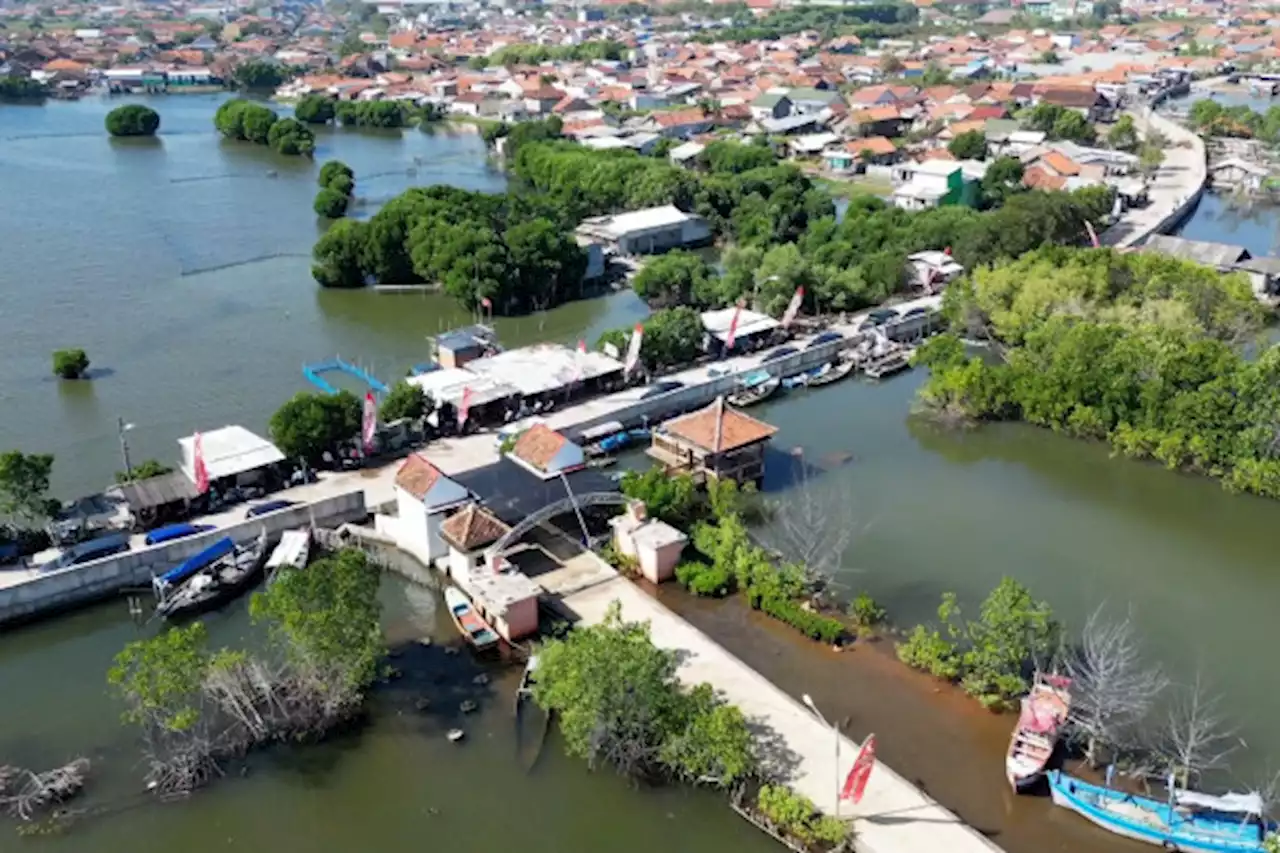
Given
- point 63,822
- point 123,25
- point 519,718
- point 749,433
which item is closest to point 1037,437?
point 749,433

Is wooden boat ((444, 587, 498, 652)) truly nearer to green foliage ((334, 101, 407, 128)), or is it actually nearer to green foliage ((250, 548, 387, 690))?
green foliage ((250, 548, 387, 690))

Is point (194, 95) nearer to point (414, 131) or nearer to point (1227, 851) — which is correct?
point (414, 131)

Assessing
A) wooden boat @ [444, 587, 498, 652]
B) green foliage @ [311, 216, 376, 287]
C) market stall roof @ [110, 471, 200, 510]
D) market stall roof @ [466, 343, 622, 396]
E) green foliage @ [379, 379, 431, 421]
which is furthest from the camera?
green foliage @ [311, 216, 376, 287]

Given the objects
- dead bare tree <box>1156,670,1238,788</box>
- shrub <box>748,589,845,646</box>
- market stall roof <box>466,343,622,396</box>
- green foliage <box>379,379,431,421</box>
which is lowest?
dead bare tree <box>1156,670,1238,788</box>

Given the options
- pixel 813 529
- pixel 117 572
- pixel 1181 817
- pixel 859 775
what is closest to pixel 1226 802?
pixel 1181 817

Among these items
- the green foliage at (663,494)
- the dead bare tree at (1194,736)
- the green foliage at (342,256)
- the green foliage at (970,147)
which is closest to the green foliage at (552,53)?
the green foliage at (970,147)

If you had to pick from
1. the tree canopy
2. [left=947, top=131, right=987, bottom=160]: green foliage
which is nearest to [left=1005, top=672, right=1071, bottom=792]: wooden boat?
the tree canopy

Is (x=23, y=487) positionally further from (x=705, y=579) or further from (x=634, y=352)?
(x=634, y=352)

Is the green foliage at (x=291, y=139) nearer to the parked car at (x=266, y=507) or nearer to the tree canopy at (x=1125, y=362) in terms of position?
the tree canopy at (x=1125, y=362)
